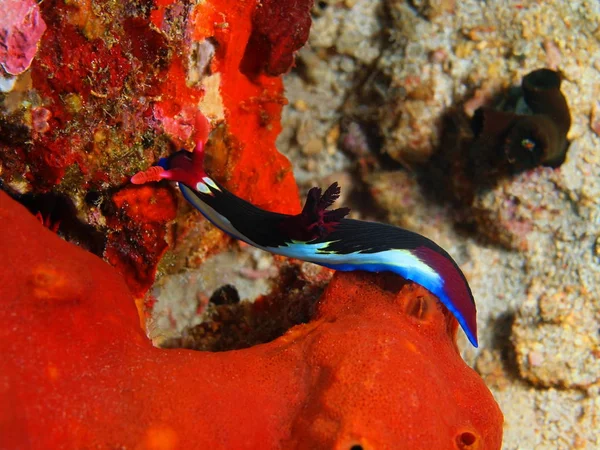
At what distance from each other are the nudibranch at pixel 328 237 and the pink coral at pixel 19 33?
2.33 feet

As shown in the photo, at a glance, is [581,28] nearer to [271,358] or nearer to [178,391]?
[271,358]

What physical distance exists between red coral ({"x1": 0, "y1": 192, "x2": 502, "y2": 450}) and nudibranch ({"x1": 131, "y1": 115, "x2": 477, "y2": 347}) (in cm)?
30

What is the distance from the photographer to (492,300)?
3854 millimetres

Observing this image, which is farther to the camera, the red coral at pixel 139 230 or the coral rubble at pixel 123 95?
the red coral at pixel 139 230

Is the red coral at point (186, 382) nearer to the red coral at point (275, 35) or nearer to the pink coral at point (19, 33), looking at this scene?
the pink coral at point (19, 33)

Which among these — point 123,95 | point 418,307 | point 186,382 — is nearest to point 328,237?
point 418,307

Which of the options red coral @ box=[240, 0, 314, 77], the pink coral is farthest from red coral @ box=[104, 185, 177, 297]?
red coral @ box=[240, 0, 314, 77]

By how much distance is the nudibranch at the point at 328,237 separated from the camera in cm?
228

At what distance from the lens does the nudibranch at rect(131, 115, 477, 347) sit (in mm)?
2283

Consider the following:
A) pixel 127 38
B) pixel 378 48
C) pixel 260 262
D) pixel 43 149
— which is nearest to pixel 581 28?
pixel 378 48

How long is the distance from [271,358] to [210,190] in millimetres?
1052

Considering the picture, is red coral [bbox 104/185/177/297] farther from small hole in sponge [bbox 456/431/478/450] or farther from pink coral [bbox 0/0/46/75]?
small hole in sponge [bbox 456/431/478/450]

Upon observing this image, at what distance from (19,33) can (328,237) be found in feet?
5.62

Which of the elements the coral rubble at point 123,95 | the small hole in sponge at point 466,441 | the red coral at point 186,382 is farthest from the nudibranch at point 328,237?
the small hole in sponge at point 466,441
